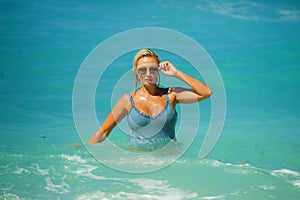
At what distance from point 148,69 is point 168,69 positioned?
0.24 m

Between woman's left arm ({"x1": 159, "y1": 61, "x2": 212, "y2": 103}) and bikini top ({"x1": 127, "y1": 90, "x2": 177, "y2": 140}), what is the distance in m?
0.16

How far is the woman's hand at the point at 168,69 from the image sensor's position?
5.43m

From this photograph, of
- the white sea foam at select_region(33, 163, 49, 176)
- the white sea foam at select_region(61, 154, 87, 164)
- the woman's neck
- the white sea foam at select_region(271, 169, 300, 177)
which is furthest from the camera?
the white sea foam at select_region(271, 169, 300, 177)

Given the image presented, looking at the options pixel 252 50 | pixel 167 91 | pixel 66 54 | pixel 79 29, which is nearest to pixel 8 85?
pixel 66 54

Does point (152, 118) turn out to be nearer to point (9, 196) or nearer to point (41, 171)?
point (41, 171)

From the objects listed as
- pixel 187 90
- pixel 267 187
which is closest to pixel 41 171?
pixel 187 90

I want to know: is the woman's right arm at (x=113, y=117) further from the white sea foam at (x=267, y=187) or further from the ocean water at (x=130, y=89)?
the white sea foam at (x=267, y=187)

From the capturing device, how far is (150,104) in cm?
568

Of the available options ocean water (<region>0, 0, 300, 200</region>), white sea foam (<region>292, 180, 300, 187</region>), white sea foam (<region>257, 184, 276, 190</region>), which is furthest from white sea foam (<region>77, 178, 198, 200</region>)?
white sea foam (<region>292, 180, 300, 187</region>)

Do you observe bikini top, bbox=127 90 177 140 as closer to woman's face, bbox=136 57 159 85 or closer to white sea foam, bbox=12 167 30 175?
woman's face, bbox=136 57 159 85

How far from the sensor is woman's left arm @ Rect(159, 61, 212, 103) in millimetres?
5449

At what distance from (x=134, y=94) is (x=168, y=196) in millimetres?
1170

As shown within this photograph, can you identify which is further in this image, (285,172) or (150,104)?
(285,172)

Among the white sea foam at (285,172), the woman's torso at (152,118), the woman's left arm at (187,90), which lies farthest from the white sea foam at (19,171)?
the white sea foam at (285,172)
